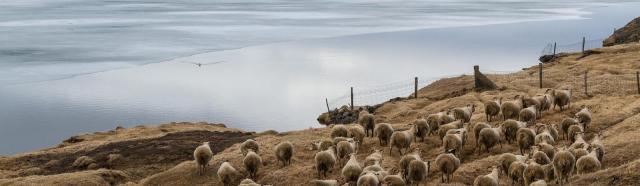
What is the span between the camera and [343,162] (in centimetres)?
1892

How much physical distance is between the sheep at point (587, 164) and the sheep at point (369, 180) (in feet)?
14.7

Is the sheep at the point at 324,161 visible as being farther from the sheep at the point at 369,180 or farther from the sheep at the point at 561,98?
the sheep at the point at 561,98

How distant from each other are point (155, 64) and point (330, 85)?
47.7 ft

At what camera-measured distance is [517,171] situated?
15.6 m

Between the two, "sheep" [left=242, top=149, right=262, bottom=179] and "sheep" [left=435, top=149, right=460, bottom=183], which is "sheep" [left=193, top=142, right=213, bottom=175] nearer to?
"sheep" [left=242, top=149, right=262, bottom=179]

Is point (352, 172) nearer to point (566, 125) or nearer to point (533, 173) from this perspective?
point (533, 173)

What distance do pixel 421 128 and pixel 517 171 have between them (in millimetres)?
5599

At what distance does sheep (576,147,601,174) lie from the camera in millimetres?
15516

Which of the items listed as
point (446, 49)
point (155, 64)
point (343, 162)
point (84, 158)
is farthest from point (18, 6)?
point (343, 162)

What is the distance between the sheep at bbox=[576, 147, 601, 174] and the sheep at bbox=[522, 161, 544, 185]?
1.20 m

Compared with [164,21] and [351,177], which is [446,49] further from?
[351,177]

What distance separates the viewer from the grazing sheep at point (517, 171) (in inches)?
613

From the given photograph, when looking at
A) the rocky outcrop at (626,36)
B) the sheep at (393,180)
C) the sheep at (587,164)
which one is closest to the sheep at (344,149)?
the sheep at (393,180)

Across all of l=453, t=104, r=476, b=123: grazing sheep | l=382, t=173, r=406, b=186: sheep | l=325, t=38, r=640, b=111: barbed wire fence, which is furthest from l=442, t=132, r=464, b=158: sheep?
l=325, t=38, r=640, b=111: barbed wire fence
